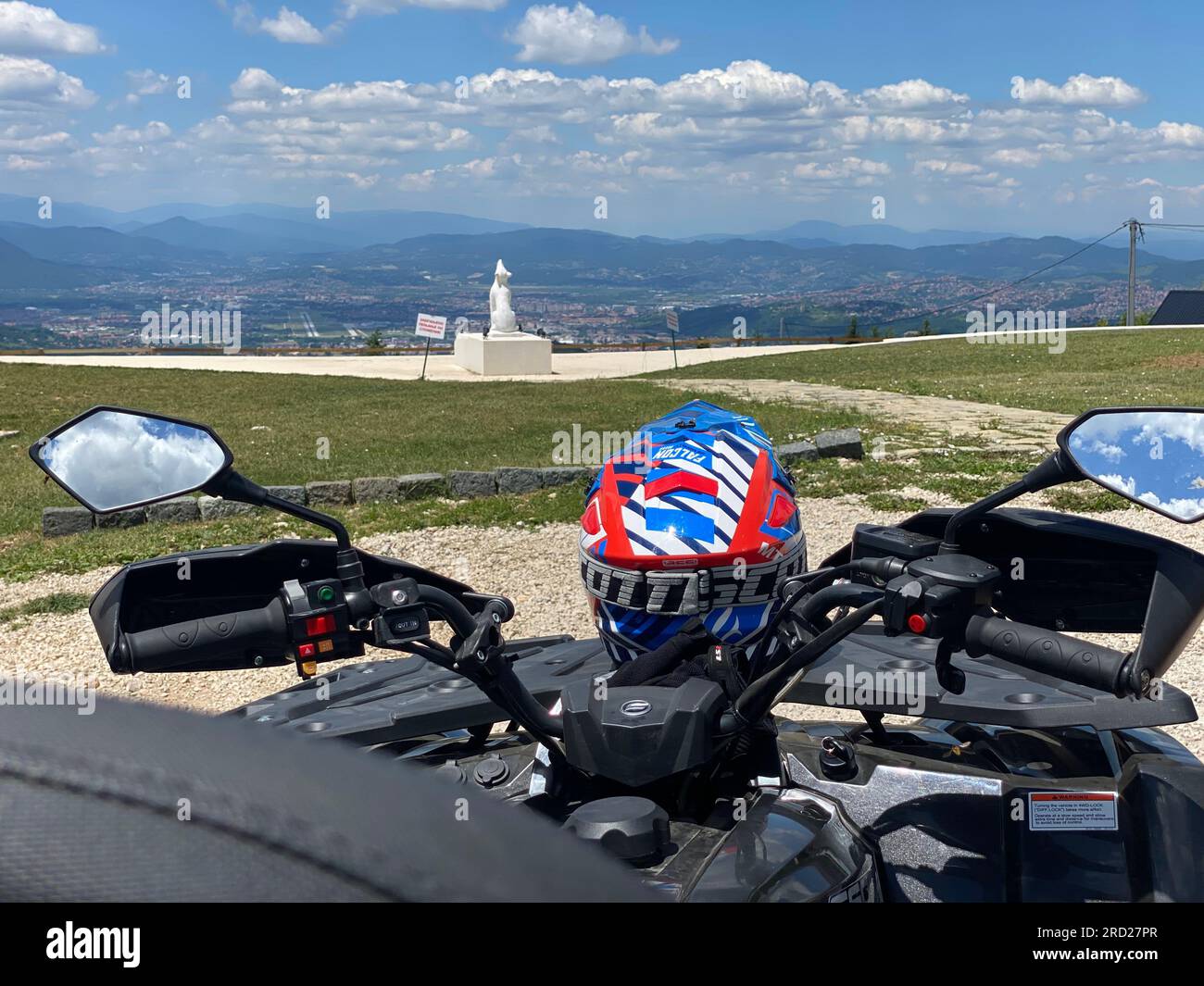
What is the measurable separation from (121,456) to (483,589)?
209 inches

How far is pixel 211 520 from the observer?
9.77 metres

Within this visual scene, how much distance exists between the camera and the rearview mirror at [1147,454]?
2016 mm

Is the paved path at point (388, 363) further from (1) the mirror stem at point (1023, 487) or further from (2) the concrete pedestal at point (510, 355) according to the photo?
(1) the mirror stem at point (1023, 487)

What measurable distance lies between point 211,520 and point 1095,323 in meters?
37.3

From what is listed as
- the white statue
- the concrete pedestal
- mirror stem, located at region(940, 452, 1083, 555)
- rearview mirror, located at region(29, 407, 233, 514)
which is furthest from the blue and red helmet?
the white statue

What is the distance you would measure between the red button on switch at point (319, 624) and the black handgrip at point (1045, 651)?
1148 mm

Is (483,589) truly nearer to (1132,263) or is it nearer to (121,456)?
(121,456)

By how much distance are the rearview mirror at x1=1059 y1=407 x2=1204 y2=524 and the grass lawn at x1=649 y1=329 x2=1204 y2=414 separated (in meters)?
14.5

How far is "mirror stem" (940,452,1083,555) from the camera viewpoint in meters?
1.94

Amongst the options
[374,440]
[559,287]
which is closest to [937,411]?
[374,440]

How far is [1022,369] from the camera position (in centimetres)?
2377

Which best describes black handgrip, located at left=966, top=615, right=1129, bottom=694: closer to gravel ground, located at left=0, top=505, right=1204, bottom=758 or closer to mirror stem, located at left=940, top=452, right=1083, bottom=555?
mirror stem, located at left=940, top=452, right=1083, bottom=555

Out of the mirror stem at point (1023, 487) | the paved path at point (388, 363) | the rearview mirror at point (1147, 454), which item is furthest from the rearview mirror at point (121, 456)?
the paved path at point (388, 363)

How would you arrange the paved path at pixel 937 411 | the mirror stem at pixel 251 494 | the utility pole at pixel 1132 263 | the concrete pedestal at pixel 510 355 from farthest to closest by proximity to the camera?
the utility pole at pixel 1132 263
the concrete pedestal at pixel 510 355
the paved path at pixel 937 411
the mirror stem at pixel 251 494
